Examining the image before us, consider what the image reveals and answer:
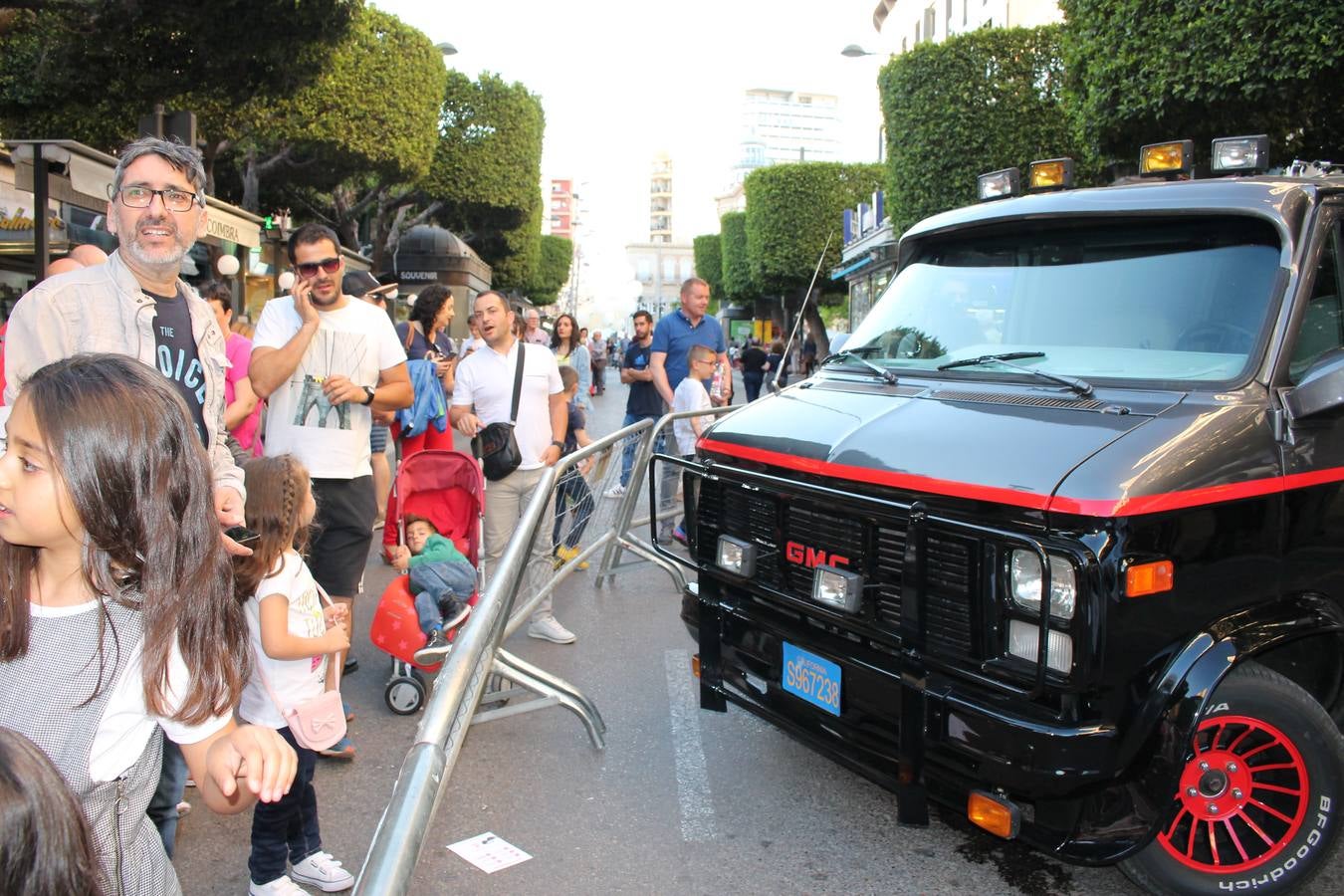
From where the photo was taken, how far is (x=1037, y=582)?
2.94 meters

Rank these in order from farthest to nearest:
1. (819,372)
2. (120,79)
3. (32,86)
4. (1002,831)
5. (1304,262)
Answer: (32,86) → (120,79) → (819,372) → (1304,262) → (1002,831)

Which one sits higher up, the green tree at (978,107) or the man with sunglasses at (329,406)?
the green tree at (978,107)

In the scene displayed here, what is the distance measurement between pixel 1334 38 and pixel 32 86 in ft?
52.4

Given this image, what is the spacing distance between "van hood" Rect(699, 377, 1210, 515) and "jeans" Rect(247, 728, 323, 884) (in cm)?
185

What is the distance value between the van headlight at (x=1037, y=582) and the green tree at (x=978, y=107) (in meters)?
15.0

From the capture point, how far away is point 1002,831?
308 cm

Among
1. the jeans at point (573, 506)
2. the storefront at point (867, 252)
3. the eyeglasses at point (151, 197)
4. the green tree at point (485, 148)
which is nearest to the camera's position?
the eyeglasses at point (151, 197)

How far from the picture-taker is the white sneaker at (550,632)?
6.21 m

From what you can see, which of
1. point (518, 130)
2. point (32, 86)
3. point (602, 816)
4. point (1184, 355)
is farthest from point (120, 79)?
point (518, 130)

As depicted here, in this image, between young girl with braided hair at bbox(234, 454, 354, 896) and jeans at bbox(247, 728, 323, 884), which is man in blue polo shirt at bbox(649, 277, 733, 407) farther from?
jeans at bbox(247, 728, 323, 884)

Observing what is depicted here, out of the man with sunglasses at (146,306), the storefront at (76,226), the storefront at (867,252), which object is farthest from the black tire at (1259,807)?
the storefront at (867,252)

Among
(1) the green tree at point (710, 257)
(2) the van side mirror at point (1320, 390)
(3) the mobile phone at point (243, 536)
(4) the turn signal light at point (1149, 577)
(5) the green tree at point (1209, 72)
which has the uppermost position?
(1) the green tree at point (710, 257)

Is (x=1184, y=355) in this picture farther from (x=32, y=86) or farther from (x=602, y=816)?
(x=32, y=86)

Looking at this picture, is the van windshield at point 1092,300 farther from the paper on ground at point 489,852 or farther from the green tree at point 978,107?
the green tree at point 978,107
